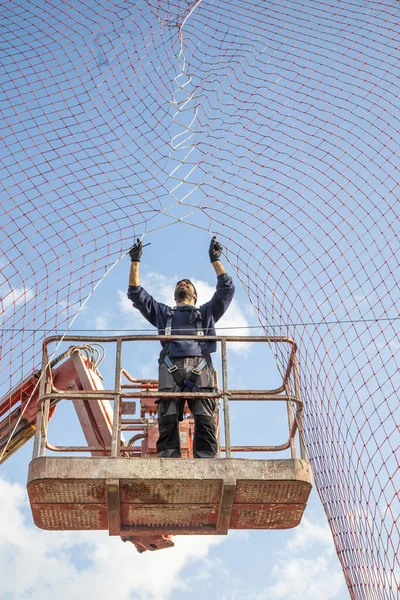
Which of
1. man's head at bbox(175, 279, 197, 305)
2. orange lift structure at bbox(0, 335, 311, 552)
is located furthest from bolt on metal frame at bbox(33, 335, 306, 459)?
man's head at bbox(175, 279, 197, 305)

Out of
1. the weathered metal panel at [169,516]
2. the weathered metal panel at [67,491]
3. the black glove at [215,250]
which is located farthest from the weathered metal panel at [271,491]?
the black glove at [215,250]

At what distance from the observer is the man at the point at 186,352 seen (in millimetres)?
7625

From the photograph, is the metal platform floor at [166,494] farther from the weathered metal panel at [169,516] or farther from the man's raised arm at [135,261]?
the man's raised arm at [135,261]

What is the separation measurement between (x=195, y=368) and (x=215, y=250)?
1.39 m

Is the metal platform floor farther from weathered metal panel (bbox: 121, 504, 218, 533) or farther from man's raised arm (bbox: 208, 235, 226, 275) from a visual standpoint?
man's raised arm (bbox: 208, 235, 226, 275)

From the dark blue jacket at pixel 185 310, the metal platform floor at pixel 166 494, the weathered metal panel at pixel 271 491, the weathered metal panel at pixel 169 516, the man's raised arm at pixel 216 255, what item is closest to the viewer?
the metal platform floor at pixel 166 494

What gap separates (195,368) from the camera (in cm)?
768

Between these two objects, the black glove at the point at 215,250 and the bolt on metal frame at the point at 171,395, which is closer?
the bolt on metal frame at the point at 171,395

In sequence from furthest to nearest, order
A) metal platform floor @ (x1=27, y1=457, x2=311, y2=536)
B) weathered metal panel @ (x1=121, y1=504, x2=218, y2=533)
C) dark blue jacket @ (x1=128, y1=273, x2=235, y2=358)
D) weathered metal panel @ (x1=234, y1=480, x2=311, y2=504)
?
1. dark blue jacket @ (x1=128, y1=273, x2=235, y2=358)
2. weathered metal panel @ (x1=121, y1=504, x2=218, y2=533)
3. weathered metal panel @ (x1=234, y1=480, x2=311, y2=504)
4. metal platform floor @ (x1=27, y1=457, x2=311, y2=536)

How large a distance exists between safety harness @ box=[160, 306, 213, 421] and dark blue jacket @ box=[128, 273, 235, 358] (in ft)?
0.15

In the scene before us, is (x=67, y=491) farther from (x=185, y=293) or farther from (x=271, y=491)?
(x=185, y=293)

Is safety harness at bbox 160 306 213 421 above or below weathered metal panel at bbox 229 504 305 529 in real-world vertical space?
above

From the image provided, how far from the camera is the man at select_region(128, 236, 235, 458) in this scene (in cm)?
762

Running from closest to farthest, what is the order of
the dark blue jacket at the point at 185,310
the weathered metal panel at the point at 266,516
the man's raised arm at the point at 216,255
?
the weathered metal panel at the point at 266,516, the dark blue jacket at the point at 185,310, the man's raised arm at the point at 216,255
